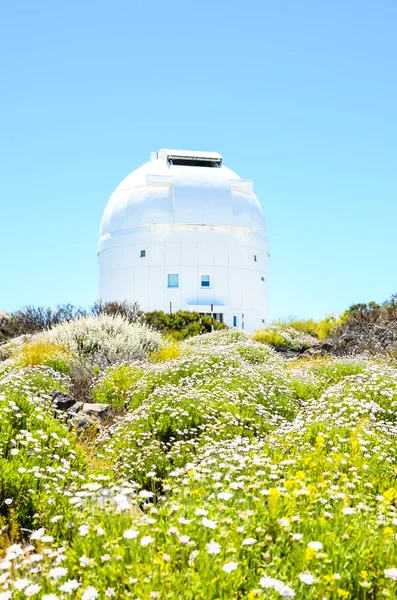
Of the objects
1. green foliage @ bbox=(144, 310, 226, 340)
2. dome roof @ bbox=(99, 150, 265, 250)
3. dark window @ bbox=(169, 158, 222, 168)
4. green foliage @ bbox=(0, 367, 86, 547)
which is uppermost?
dark window @ bbox=(169, 158, 222, 168)

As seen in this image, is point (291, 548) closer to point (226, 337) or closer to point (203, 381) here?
point (203, 381)

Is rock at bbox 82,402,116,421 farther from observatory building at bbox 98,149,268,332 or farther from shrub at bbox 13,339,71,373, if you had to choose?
observatory building at bbox 98,149,268,332

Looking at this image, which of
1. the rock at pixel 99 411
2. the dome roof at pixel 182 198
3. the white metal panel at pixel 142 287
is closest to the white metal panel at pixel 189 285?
the white metal panel at pixel 142 287

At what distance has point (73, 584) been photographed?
3.06 meters

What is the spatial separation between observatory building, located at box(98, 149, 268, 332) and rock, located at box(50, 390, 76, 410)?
26.1 m

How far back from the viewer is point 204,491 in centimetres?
430

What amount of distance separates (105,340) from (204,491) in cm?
1133

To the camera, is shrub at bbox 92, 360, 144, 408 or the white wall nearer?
shrub at bbox 92, 360, 144, 408

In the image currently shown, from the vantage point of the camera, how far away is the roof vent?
39.5 meters

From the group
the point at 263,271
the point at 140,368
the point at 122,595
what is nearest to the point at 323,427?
the point at 122,595

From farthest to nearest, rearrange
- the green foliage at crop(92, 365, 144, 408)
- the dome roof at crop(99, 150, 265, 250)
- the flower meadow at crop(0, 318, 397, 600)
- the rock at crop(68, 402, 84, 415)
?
1. the dome roof at crop(99, 150, 265, 250)
2. the green foliage at crop(92, 365, 144, 408)
3. the rock at crop(68, 402, 84, 415)
4. the flower meadow at crop(0, 318, 397, 600)

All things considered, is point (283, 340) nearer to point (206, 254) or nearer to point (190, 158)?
point (206, 254)

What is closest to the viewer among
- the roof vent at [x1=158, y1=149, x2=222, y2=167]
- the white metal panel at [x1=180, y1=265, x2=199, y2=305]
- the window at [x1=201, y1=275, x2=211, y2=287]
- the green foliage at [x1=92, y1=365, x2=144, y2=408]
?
the green foliage at [x1=92, y1=365, x2=144, y2=408]

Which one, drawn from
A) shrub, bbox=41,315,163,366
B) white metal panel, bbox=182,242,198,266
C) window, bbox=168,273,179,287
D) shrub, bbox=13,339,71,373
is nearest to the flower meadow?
shrub, bbox=13,339,71,373
